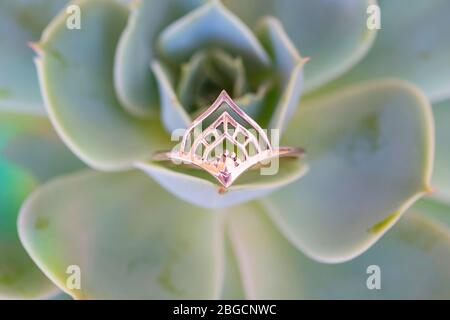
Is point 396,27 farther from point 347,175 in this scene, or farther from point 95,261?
point 95,261

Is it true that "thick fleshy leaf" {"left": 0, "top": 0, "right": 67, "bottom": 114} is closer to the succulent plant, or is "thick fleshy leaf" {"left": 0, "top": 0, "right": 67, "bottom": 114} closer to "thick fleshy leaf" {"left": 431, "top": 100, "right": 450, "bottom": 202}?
the succulent plant

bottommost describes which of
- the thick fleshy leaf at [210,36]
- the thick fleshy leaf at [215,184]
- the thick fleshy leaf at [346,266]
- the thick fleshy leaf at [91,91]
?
the thick fleshy leaf at [346,266]

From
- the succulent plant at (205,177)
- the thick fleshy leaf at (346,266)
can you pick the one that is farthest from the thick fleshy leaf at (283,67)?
the thick fleshy leaf at (346,266)

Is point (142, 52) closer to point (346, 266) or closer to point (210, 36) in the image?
point (210, 36)

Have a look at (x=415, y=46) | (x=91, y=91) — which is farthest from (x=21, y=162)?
(x=415, y=46)

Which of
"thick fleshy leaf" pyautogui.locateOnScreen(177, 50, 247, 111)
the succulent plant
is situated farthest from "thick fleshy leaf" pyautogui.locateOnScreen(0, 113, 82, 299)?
"thick fleshy leaf" pyautogui.locateOnScreen(177, 50, 247, 111)

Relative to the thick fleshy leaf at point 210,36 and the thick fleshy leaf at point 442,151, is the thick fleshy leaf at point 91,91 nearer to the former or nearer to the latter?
the thick fleshy leaf at point 210,36
